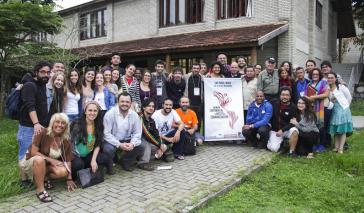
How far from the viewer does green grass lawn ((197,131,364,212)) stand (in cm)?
454

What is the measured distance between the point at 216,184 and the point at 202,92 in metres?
3.40

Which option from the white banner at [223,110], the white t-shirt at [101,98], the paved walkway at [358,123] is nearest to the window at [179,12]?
the paved walkway at [358,123]

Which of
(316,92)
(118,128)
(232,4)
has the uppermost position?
(232,4)

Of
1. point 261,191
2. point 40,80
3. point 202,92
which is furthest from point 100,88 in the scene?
point 261,191

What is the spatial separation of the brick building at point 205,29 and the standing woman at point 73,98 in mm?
7987

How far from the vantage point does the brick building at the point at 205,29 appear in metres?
13.9

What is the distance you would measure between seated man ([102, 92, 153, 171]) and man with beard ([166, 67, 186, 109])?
2.11 metres

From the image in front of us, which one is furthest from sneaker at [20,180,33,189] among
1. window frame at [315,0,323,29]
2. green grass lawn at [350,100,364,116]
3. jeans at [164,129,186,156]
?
window frame at [315,0,323,29]

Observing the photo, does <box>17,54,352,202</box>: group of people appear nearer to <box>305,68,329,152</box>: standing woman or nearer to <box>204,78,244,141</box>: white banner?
<box>305,68,329,152</box>: standing woman

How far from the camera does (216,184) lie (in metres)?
5.20

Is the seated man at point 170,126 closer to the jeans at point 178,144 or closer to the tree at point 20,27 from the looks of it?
the jeans at point 178,144

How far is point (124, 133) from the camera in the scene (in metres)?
5.91

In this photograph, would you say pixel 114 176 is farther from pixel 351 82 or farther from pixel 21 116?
pixel 351 82

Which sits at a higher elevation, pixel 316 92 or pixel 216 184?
pixel 316 92
